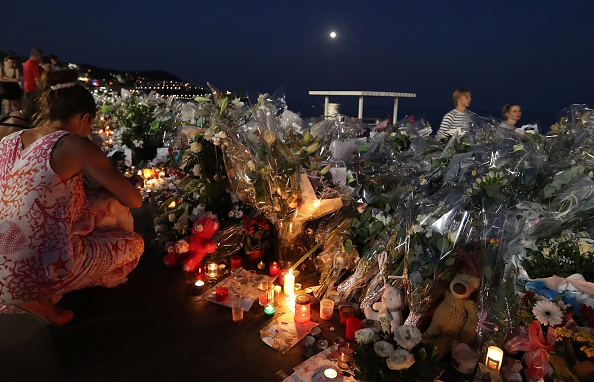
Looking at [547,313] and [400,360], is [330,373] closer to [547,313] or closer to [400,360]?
[400,360]

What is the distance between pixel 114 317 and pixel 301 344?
3.49 ft

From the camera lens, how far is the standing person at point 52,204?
183cm

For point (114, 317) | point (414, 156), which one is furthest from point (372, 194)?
point (114, 317)

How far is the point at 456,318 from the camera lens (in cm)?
181

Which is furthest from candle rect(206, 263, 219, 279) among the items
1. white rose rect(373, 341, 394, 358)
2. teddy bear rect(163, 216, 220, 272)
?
white rose rect(373, 341, 394, 358)

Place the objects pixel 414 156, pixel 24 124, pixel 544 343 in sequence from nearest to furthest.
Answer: pixel 544 343 → pixel 24 124 → pixel 414 156

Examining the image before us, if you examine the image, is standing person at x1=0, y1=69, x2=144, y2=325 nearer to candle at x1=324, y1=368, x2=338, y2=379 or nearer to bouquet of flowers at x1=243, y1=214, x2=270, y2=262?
bouquet of flowers at x1=243, y1=214, x2=270, y2=262

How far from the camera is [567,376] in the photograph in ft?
4.66

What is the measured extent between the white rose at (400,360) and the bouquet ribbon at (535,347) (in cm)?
59

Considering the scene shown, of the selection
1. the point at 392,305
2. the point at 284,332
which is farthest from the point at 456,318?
the point at 284,332

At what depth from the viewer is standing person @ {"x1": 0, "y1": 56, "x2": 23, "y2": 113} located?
6.00 metres

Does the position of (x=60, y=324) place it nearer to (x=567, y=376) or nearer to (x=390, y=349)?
(x=390, y=349)

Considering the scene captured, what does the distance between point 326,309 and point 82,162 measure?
147 centimetres

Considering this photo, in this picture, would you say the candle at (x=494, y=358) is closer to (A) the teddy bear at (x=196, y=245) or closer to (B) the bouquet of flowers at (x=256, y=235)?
(B) the bouquet of flowers at (x=256, y=235)
